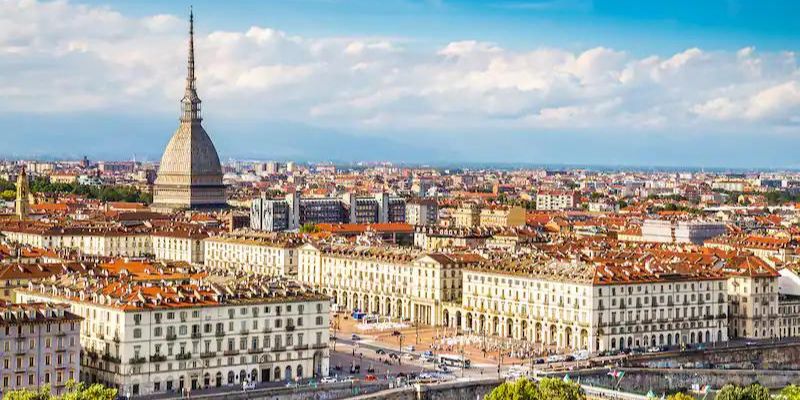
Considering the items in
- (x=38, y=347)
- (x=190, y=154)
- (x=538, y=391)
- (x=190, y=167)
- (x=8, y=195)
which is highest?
(x=190, y=154)

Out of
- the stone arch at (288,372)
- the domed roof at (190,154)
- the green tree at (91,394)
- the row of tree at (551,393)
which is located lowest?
the stone arch at (288,372)

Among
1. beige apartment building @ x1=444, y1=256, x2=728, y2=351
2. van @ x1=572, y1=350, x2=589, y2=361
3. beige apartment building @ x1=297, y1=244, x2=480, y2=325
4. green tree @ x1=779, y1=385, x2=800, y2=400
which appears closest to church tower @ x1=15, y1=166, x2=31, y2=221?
beige apartment building @ x1=297, y1=244, x2=480, y2=325

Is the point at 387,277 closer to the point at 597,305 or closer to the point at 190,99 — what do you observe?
the point at 597,305

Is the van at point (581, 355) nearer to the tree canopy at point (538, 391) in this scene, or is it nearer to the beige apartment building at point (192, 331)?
the beige apartment building at point (192, 331)

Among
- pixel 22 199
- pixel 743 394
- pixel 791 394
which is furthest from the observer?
pixel 22 199

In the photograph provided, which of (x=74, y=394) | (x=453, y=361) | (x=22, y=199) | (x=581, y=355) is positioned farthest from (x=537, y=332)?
(x=22, y=199)

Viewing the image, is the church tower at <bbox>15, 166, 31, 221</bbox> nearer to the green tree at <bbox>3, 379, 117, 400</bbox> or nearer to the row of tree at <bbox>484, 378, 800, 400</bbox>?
the green tree at <bbox>3, 379, 117, 400</bbox>

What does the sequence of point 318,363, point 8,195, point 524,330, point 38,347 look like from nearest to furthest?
point 38,347, point 318,363, point 524,330, point 8,195

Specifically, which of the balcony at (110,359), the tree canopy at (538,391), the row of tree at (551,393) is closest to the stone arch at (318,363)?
the balcony at (110,359)
